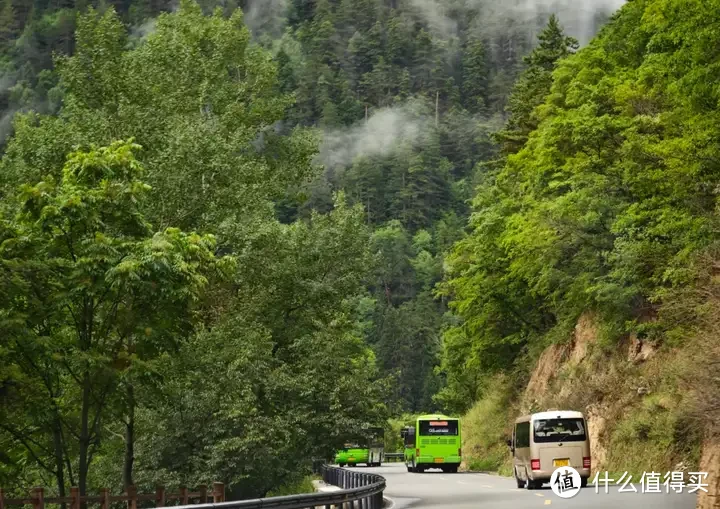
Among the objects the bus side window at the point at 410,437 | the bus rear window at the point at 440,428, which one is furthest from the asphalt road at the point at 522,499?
the bus side window at the point at 410,437

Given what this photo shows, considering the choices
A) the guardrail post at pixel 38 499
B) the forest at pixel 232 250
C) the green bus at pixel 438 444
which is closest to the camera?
the guardrail post at pixel 38 499

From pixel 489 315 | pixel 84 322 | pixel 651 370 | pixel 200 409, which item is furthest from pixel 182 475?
pixel 489 315

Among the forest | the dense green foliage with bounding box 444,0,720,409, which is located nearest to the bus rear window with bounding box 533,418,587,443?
the forest

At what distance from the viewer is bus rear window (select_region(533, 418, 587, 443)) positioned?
1459 inches

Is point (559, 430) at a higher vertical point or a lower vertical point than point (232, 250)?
lower

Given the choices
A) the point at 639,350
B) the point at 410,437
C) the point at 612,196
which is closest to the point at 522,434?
the point at 639,350

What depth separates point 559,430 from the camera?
122 feet

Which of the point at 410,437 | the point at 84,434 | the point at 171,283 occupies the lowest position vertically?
the point at 84,434

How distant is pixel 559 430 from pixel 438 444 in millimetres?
27271

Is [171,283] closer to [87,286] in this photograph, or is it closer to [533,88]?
[87,286]

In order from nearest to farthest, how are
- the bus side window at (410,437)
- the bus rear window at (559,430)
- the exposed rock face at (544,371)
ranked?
the bus rear window at (559,430)
the exposed rock face at (544,371)
the bus side window at (410,437)

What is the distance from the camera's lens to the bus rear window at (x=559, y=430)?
37.1m

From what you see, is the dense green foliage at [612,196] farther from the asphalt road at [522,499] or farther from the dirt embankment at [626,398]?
the asphalt road at [522,499]

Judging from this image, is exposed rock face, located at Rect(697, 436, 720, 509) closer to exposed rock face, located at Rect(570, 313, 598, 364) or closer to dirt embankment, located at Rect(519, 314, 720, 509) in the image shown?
dirt embankment, located at Rect(519, 314, 720, 509)
